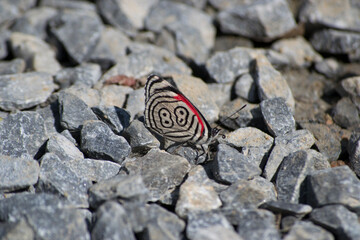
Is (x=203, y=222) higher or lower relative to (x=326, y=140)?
lower

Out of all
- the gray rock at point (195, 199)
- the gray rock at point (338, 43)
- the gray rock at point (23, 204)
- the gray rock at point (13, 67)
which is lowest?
the gray rock at point (13, 67)

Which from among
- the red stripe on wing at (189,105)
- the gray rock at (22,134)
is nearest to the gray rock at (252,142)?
the red stripe on wing at (189,105)

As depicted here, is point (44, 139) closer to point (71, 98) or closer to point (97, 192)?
point (71, 98)

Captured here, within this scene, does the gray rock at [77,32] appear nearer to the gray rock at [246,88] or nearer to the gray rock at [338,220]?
the gray rock at [246,88]

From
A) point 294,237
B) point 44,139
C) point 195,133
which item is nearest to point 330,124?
point 195,133

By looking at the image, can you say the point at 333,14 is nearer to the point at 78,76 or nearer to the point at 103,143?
the point at 78,76

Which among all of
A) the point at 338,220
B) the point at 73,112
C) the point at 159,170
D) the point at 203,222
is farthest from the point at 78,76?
the point at 338,220
